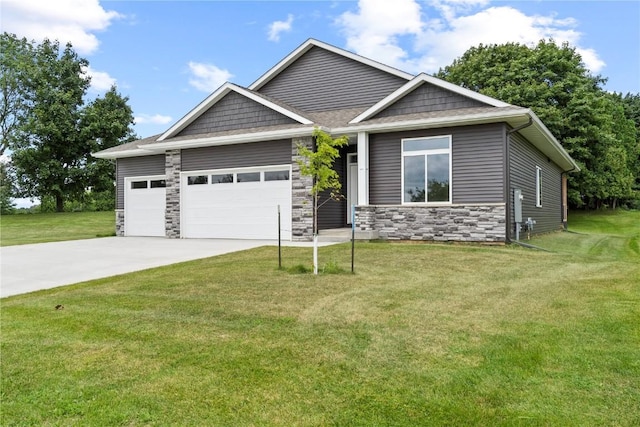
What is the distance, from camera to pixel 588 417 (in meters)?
2.50

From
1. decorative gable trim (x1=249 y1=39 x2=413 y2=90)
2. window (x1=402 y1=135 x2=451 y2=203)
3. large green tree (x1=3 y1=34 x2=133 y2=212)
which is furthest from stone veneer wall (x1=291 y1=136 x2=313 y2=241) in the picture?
large green tree (x1=3 y1=34 x2=133 y2=212)

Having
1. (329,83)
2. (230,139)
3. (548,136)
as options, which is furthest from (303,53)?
(548,136)

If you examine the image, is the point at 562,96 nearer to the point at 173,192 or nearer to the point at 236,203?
the point at 236,203

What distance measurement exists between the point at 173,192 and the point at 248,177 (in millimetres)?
2947

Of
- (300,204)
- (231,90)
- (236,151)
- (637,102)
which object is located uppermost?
(637,102)

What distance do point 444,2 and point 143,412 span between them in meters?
15.6

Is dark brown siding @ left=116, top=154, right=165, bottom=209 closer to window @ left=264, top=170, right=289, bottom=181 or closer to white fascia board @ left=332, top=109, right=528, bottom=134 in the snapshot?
window @ left=264, top=170, right=289, bottom=181

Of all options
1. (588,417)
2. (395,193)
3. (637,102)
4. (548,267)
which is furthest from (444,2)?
(637,102)

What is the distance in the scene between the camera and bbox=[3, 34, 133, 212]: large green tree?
88.2 ft

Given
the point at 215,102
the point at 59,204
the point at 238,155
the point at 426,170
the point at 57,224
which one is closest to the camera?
the point at 426,170

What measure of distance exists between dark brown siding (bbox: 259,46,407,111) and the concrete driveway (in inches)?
245

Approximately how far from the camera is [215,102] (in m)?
14.0

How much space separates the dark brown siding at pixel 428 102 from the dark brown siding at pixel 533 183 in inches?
68.7

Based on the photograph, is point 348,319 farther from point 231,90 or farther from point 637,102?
point 637,102
